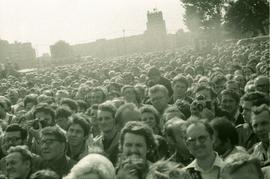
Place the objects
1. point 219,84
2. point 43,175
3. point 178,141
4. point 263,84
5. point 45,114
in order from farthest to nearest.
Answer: point 219,84, point 263,84, point 45,114, point 178,141, point 43,175

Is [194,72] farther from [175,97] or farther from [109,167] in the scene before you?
[109,167]

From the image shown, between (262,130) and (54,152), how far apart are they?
227 cm

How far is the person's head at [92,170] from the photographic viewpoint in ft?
11.9

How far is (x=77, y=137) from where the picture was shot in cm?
596

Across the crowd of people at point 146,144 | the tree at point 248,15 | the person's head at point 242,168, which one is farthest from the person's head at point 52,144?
the tree at point 248,15

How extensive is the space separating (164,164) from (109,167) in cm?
46

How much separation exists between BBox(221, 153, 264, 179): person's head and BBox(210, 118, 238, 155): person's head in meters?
1.34

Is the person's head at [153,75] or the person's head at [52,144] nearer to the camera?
the person's head at [52,144]

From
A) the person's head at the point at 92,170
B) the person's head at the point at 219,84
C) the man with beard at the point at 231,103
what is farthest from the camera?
the person's head at the point at 219,84

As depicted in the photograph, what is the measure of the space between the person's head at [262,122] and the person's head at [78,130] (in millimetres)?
2093

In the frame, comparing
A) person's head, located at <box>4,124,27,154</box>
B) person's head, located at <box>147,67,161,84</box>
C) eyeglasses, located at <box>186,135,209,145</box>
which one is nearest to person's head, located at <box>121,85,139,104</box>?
person's head, located at <box>147,67,161,84</box>

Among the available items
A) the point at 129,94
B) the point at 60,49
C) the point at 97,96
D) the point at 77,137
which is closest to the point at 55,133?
the point at 77,137

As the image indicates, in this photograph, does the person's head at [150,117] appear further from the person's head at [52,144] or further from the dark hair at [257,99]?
the person's head at [52,144]

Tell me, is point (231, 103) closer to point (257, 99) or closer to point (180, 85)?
point (257, 99)
